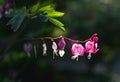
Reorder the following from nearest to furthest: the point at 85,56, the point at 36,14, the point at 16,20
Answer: the point at 16,20 < the point at 36,14 < the point at 85,56

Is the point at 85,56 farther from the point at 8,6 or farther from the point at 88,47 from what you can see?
the point at 88,47

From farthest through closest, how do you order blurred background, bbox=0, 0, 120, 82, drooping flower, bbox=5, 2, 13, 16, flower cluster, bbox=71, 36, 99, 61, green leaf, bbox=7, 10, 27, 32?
blurred background, bbox=0, 0, 120, 82 → drooping flower, bbox=5, 2, 13, 16 → flower cluster, bbox=71, 36, 99, 61 → green leaf, bbox=7, 10, 27, 32

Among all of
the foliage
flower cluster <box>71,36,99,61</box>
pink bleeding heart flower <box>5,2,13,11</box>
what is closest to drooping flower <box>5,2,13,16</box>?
pink bleeding heart flower <box>5,2,13,11</box>

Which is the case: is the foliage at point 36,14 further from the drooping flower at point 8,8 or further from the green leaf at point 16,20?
the drooping flower at point 8,8

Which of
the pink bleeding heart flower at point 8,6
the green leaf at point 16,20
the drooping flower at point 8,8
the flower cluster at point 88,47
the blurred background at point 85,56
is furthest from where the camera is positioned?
the blurred background at point 85,56

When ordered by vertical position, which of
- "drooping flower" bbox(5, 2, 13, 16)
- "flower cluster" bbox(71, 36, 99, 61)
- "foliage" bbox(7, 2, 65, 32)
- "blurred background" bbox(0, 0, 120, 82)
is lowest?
"blurred background" bbox(0, 0, 120, 82)

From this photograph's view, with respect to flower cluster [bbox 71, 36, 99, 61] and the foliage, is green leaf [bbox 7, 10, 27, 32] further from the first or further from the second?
flower cluster [bbox 71, 36, 99, 61]

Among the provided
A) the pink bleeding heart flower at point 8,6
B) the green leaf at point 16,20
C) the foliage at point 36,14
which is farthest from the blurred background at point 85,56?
the green leaf at point 16,20

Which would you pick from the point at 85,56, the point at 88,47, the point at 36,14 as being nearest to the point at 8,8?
the point at 36,14

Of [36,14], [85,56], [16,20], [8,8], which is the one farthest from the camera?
[85,56]
